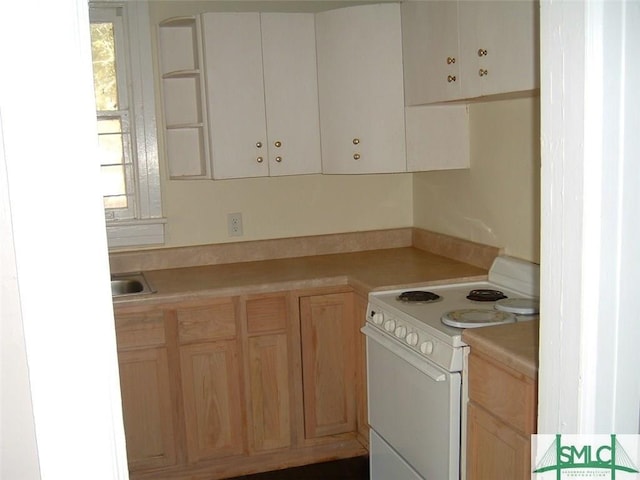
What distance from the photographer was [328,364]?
10.0ft

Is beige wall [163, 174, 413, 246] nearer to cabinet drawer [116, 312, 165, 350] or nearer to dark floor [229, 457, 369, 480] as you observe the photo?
cabinet drawer [116, 312, 165, 350]

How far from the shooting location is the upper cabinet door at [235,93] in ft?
10.1

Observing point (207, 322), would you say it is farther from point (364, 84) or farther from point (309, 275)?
point (364, 84)

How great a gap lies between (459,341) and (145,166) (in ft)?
6.08

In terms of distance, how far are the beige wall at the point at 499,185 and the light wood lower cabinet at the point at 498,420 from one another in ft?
2.64

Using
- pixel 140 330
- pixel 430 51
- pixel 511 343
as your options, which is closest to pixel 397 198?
pixel 430 51

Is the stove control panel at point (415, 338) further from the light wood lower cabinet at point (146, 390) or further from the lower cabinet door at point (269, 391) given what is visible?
the light wood lower cabinet at point (146, 390)

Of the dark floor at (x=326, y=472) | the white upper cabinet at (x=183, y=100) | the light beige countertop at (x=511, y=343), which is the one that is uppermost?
the white upper cabinet at (x=183, y=100)

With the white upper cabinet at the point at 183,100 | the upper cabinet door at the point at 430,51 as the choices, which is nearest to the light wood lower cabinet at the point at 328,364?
the white upper cabinet at the point at 183,100

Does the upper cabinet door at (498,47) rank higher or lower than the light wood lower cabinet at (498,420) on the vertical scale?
higher

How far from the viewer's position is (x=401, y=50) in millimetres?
3094

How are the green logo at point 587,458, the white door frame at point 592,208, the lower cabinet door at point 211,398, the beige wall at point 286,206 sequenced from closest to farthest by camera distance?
the white door frame at point 592,208
the green logo at point 587,458
the lower cabinet door at point 211,398
the beige wall at point 286,206

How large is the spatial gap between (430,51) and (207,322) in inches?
57.4

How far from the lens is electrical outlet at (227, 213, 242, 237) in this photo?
3.44 m
